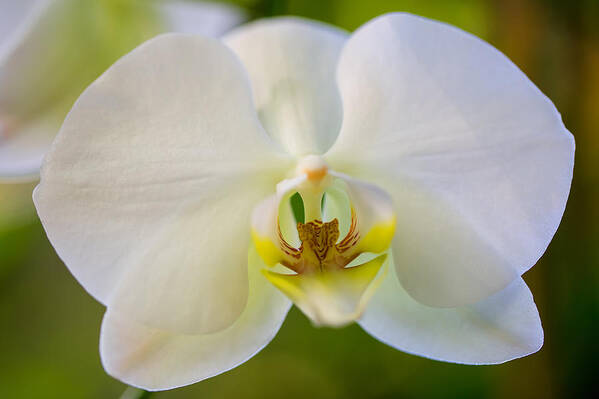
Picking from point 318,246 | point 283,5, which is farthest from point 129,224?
point 283,5

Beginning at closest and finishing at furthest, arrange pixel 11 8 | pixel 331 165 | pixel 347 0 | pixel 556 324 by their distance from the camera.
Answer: pixel 331 165
pixel 11 8
pixel 556 324
pixel 347 0

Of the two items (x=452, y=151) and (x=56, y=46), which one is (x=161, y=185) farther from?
(x=56, y=46)

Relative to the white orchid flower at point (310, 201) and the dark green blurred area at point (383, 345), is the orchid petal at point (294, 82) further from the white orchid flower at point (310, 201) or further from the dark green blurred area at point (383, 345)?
the dark green blurred area at point (383, 345)

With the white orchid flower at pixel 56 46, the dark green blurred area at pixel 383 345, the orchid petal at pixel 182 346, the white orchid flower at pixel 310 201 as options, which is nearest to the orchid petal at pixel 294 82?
the white orchid flower at pixel 310 201

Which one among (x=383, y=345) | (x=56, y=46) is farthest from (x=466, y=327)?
(x=383, y=345)

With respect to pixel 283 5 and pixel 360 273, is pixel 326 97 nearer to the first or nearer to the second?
pixel 360 273

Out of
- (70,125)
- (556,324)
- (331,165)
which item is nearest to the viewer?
(70,125)
